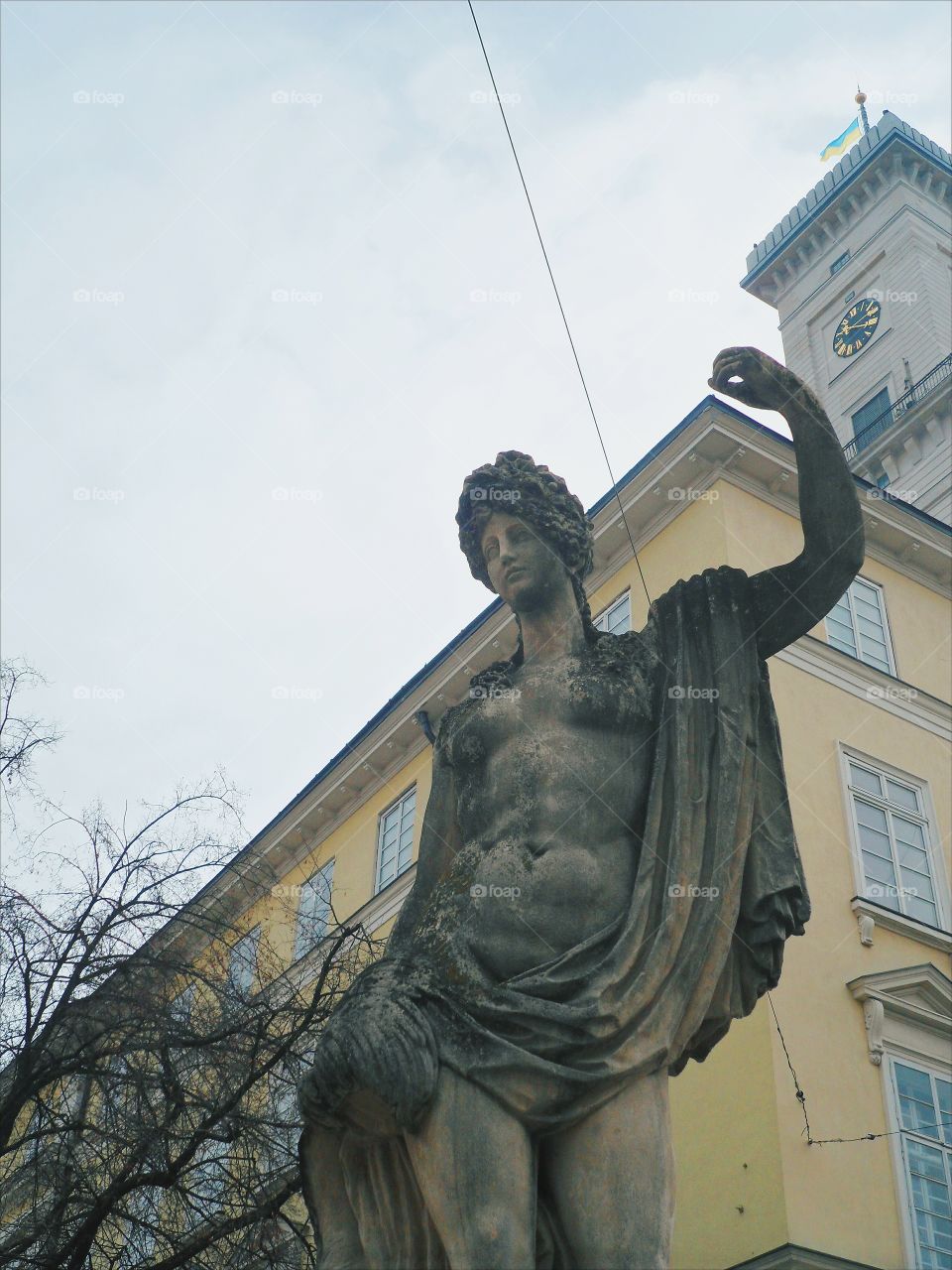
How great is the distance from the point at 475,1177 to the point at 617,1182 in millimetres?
334

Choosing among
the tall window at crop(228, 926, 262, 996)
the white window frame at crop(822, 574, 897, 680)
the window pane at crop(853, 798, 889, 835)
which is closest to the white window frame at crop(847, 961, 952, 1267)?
the window pane at crop(853, 798, 889, 835)

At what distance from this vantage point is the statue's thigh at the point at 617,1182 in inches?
145

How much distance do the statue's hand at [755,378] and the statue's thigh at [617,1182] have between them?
76.8 inches

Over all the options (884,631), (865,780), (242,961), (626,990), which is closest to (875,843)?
(865,780)

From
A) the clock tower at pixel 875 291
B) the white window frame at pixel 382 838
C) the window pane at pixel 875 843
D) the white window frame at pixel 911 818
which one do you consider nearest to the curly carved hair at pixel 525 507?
the white window frame at pixel 911 818

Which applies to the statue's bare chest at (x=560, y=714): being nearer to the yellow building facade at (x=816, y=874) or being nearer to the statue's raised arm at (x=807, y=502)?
the statue's raised arm at (x=807, y=502)

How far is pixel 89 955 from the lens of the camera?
1384 centimetres

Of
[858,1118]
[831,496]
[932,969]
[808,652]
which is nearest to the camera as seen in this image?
[831,496]

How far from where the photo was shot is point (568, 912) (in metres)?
4.12

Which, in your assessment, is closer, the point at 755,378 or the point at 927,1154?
the point at 755,378

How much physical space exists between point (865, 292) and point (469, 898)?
48410 millimetres

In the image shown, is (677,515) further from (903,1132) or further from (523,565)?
(523,565)

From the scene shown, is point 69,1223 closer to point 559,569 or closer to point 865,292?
point 559,569

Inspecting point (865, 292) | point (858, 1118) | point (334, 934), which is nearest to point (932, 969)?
point (858, 1118)
